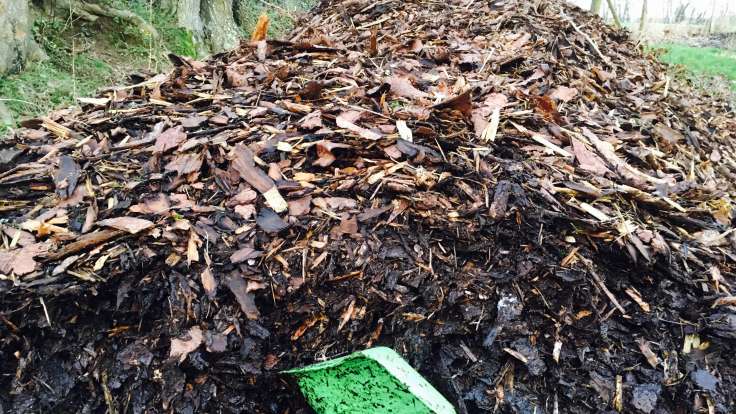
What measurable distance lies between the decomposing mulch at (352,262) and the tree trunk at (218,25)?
4.72 m

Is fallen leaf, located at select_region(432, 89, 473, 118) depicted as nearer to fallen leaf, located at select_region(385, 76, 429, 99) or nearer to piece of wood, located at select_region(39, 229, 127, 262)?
fallen leaf, located at select_region(385, 76, 429, 99)

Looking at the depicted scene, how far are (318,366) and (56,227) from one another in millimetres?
1076

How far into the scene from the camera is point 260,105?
230 cm

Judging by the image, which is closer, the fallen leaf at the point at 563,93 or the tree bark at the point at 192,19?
the fallen leaf at the point at 563,93

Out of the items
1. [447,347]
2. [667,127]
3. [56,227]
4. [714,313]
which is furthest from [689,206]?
[56,227]

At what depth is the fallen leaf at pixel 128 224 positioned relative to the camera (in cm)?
171

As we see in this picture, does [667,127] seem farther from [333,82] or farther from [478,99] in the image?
[333,82]

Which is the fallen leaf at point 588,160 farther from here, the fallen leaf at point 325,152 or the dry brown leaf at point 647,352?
the fallen leaf at point 325,152

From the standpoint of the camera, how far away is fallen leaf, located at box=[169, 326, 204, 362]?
162 cm

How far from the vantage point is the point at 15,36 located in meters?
4.54

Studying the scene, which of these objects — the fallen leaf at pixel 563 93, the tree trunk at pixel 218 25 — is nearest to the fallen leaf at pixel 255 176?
the fallen leaf at pixel 563 93

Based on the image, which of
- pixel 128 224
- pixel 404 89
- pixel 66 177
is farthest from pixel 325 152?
pixel 66 177

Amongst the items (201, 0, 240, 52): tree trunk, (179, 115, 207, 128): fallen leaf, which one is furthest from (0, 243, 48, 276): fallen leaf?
(201, 0, 240, 52): tree trunk

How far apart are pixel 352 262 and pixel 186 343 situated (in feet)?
2.09
